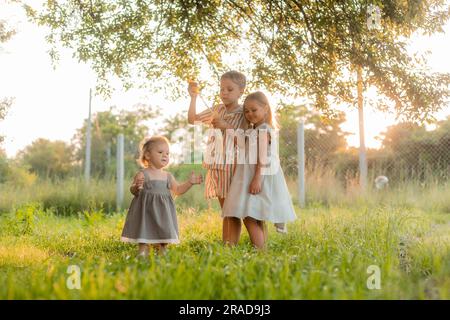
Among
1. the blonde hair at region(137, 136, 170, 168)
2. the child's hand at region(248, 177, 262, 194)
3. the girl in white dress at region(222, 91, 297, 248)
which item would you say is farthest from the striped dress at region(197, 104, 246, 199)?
the blonde hair at region(137, 136, 170, 168)

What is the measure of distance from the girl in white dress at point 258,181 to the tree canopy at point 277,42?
1.18 metres

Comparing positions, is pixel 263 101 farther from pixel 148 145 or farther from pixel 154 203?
pixel 154 203

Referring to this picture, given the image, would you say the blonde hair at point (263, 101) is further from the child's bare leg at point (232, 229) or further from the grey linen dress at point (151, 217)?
the grey linen dress at point (151, 217)

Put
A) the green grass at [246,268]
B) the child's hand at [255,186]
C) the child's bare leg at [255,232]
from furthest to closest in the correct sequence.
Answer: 1. the child's bare leg at [255,232]
2. the child's hand at [255,186]
3. the green grass at [246,268]

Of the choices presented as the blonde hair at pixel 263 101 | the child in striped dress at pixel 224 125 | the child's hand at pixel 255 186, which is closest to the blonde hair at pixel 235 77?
the child in striped dress at pixel 224 125

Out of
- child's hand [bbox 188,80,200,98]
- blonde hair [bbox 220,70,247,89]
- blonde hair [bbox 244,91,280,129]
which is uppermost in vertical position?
blonde hair [bbox 220,70,247,89]

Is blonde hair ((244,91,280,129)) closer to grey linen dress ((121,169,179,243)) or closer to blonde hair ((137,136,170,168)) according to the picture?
blonde hair ((137,136,170,168))

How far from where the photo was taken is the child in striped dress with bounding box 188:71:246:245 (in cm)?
490

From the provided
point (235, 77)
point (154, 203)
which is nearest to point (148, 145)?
point (154, 203)

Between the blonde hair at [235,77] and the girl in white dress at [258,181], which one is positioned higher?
the blonde hair at [235,77]

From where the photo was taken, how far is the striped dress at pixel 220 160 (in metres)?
4.93

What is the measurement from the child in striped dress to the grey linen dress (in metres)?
0.51
